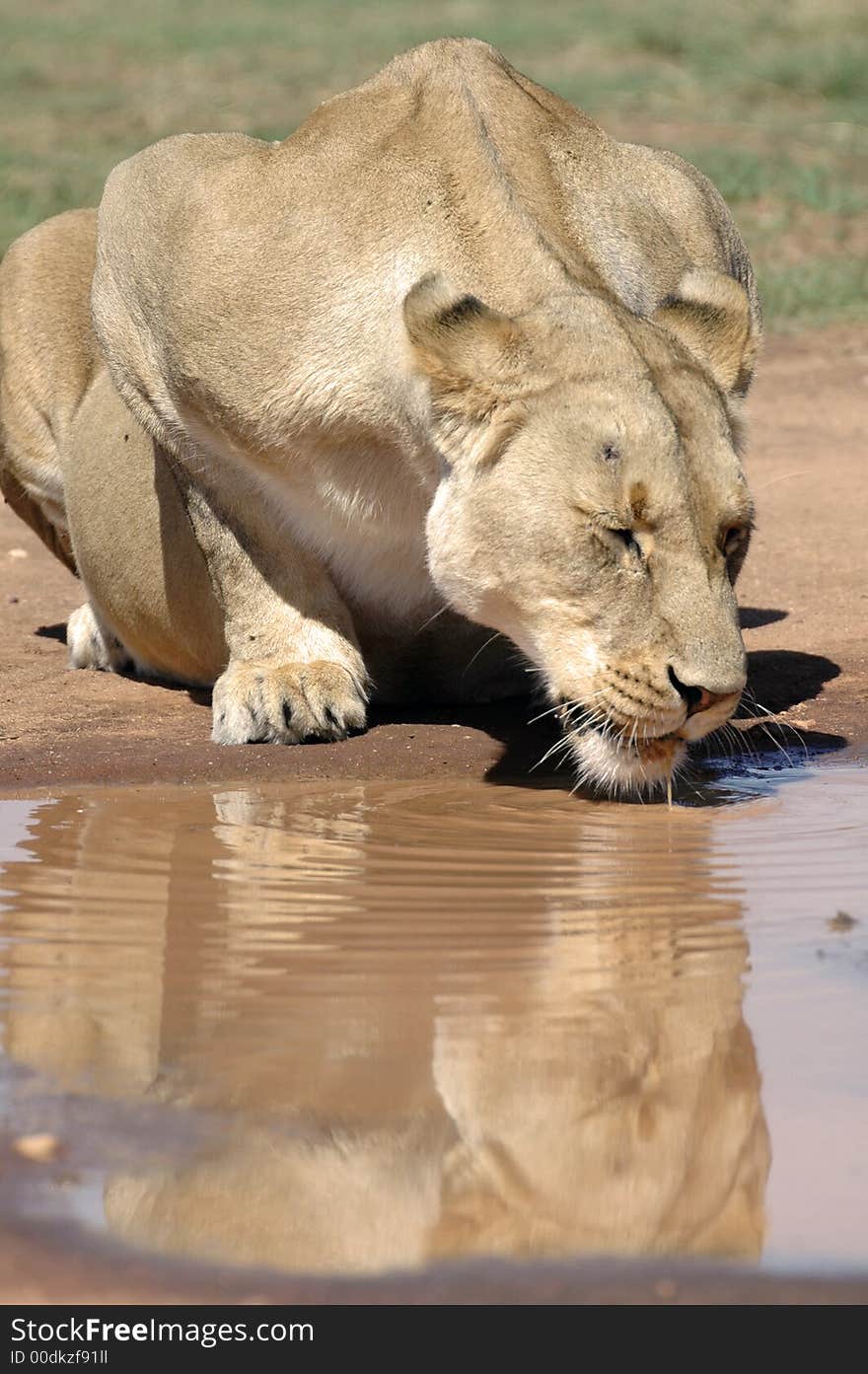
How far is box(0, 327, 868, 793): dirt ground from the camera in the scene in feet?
16.7

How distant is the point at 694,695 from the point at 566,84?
502 inches

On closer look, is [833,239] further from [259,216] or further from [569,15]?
[569,15]

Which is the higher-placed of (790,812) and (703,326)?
(703,326)

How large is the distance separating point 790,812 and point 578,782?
50cm

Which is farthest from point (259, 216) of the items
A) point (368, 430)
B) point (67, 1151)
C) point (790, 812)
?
point (67, 1151)

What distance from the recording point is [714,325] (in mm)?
4750

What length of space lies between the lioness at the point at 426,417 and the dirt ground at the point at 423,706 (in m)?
0.16

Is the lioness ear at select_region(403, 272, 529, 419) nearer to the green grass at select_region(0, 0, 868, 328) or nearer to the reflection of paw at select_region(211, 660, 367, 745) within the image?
the reflection of paw at select_region(211, 660, 367, 745)

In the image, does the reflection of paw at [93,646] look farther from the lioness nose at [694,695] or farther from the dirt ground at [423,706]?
the lioness nose at [694,695]

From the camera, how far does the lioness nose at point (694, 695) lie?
13.9ft

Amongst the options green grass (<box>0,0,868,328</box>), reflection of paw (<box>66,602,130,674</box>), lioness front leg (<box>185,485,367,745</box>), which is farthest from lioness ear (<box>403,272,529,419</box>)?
green grass (<box>0,0,868,328</box>)

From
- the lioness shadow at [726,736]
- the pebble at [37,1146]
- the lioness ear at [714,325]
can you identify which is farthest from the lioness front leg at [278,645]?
the pebble at [37,1146]

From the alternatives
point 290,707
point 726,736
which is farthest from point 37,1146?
point 726,736

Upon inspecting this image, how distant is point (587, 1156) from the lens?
2740mm
